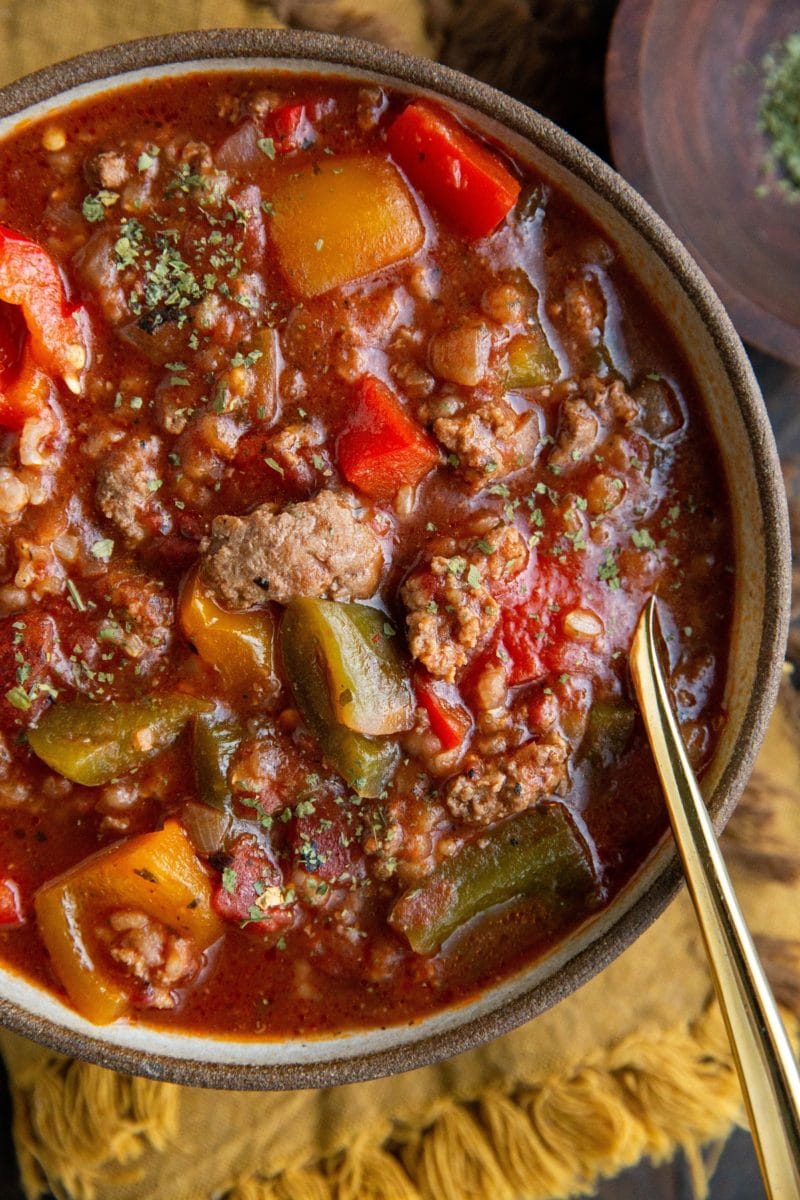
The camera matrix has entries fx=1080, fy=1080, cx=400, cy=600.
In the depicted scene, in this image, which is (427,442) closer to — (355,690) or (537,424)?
(537,424)

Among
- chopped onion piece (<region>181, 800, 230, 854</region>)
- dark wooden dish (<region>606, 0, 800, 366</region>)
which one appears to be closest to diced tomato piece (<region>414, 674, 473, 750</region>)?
chopped onion piece (<region>181, 800, 230, 854</region>)

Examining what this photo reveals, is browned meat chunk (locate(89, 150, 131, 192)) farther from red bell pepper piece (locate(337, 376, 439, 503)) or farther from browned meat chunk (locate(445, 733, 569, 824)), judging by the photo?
browned meat chunk (locate(445, 733, 569, 824))

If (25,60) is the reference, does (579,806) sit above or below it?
below

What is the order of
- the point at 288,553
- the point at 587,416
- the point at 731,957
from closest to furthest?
the point at 731,957 < the point at 288,553 < the point at 587,416

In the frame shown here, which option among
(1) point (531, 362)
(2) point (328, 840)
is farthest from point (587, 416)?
(2) point (328, 840)

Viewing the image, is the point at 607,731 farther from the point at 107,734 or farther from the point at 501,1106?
the point at 501,1106

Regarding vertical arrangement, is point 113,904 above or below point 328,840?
below

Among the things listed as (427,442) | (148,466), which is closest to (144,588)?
(148,466)
